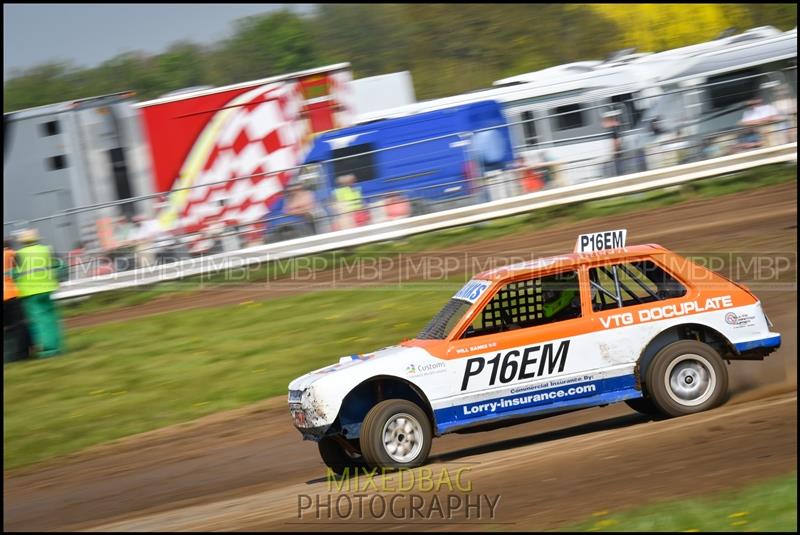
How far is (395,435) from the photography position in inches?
299

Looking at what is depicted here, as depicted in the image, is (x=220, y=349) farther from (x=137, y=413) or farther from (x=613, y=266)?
(x=613, y=266)

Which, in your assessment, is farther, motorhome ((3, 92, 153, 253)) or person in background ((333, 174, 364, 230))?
motorhome ((3, 92, 153, 253))

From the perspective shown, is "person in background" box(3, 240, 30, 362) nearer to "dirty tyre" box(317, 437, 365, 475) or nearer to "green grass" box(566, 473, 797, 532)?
"dirty tyre" box(317, 437, 365, 475)

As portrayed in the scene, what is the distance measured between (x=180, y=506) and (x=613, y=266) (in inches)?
158

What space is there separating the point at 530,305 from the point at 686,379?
137 centimetres

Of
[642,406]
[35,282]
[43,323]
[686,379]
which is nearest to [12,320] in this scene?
[43,323]

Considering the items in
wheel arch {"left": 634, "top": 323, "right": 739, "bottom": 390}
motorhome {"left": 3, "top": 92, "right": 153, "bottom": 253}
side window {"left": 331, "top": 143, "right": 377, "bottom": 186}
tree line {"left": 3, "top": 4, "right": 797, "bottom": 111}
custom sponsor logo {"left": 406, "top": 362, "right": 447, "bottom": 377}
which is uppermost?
tree line {"left": 3, "top": 4, "right": 797, "bottom": 111}

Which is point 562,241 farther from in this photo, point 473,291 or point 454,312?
point 454,312

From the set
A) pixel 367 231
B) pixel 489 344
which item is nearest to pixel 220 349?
pixel 367 231

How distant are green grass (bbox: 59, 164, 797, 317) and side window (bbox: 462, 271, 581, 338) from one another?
8.28 meters

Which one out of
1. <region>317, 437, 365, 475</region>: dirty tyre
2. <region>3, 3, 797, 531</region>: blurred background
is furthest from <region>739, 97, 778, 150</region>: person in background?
<region>317, 437, 365, 475</region>: dirty tyre

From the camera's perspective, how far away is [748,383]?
8.80 metres

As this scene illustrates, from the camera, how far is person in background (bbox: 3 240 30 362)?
43.8ft

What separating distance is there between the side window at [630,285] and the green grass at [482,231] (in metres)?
8.45
